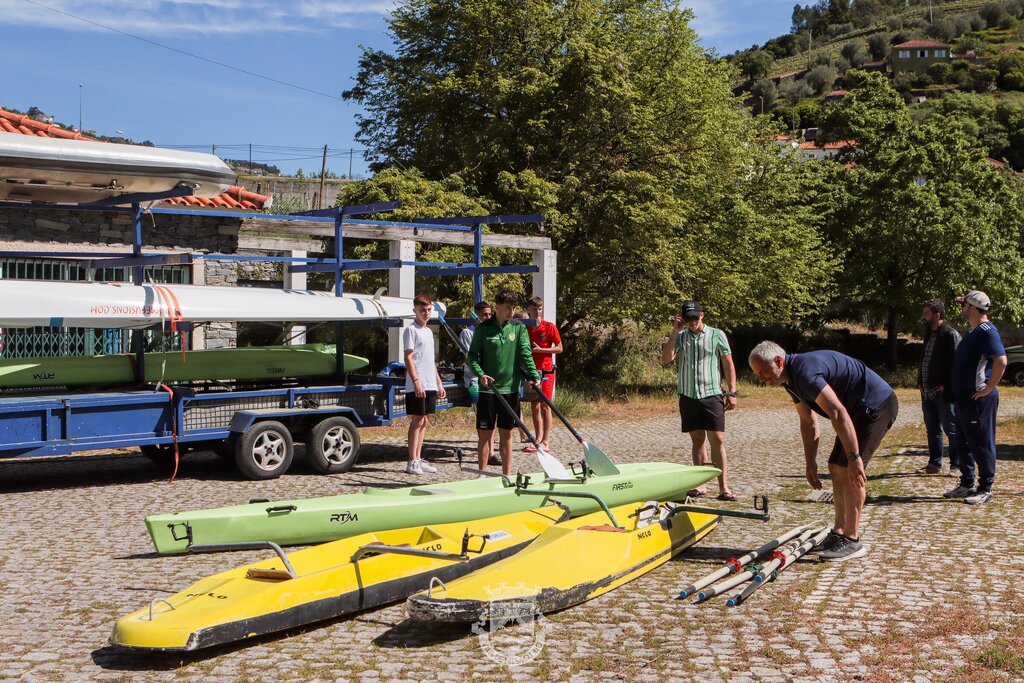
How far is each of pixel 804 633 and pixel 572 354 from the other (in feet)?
65.1

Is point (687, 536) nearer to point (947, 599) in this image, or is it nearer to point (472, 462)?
point (947, 599)

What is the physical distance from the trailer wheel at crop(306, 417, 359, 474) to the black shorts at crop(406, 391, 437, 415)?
0.78m

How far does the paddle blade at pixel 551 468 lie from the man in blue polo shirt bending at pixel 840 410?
7.66ft

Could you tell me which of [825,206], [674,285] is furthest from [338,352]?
[825,206]

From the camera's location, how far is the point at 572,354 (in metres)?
25.4

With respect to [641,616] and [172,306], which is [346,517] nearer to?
[641,616]

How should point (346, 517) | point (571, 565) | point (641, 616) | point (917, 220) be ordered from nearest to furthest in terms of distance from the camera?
point (641, 616)
point (571, 565)
point (346, 517)
point (917, 220)

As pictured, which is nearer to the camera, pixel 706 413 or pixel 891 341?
pixel 706 413

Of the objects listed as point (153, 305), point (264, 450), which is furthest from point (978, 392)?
point (153, 305)

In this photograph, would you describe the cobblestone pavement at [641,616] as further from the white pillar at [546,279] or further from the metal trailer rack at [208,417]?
the white pillar at [546,279]

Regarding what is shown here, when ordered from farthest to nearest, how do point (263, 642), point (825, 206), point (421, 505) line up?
point (825, 206)
point (421, 505)
point (263, 642)

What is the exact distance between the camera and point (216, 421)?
1096 centimetres

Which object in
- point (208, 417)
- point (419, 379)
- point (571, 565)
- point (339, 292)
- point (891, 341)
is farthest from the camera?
point (891, 341)

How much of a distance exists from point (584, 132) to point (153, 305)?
14809mm
